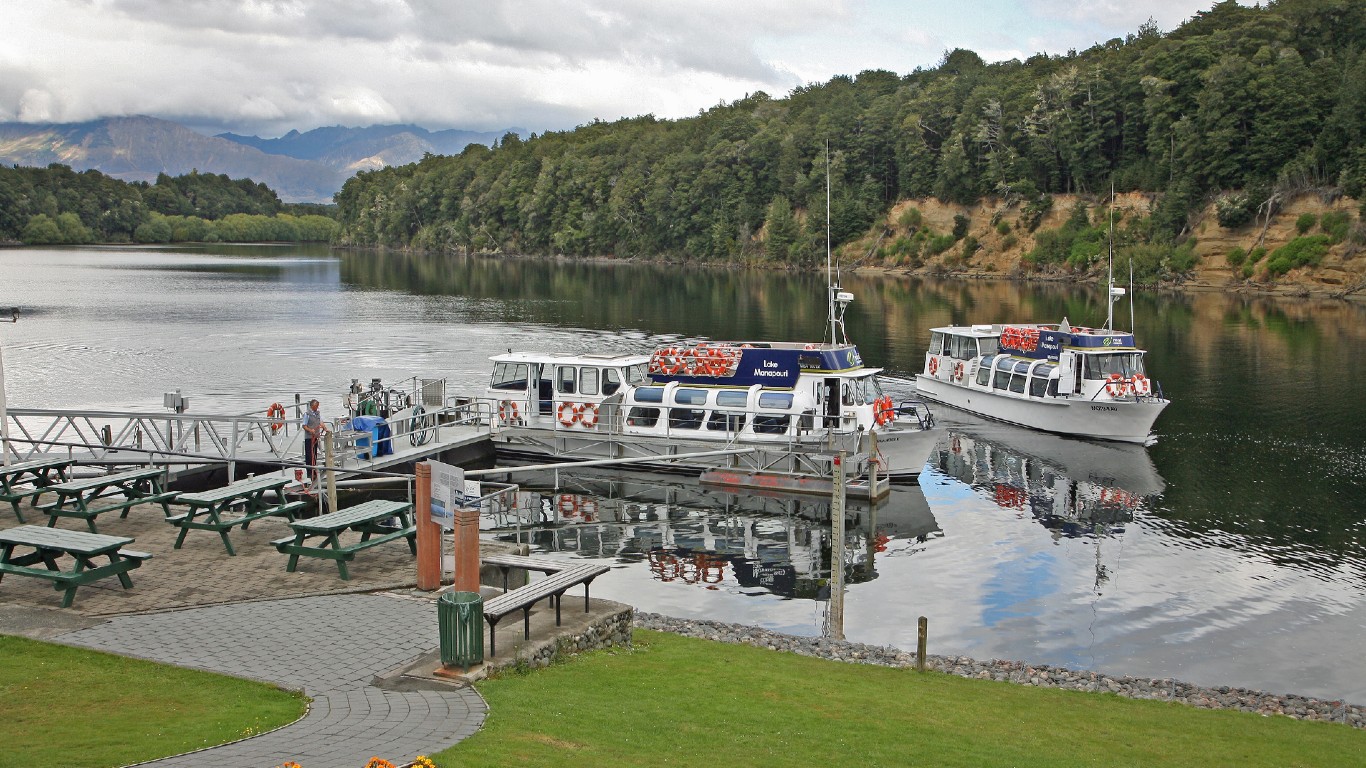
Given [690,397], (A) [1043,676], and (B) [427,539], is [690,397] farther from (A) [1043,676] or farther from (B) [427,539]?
(B) [427,539]

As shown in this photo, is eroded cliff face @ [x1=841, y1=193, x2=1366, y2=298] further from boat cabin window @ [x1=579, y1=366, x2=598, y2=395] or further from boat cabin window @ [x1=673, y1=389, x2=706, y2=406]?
boat cabin window @ [x1=579, y1=366, x2=598, y2=395]

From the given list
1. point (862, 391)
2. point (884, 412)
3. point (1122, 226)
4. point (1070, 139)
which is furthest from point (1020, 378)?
point (1070, 139)

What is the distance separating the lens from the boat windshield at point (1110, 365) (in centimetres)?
4825

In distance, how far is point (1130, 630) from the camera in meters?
24.8

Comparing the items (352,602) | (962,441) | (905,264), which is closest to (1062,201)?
(905,264)

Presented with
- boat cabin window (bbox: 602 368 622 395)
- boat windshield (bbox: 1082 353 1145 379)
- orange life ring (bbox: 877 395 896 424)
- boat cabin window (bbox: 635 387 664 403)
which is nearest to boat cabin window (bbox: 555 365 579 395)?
boat cabin window (bbox: 602 368 622 395)

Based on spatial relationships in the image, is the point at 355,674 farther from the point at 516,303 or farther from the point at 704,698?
the point at 516,303

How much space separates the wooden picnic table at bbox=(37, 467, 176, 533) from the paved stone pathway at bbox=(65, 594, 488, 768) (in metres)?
6.32

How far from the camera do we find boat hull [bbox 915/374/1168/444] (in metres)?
46.1

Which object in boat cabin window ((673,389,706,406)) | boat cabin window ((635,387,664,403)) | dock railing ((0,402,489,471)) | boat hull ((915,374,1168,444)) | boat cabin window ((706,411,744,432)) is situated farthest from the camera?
boat hull ((915,374,1168,444))

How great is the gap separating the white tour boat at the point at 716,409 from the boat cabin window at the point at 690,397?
0.05 metres

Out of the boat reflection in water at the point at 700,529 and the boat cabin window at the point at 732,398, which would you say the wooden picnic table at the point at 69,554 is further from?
the boat cabin window at the point at 732,398

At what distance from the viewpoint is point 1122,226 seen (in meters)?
130

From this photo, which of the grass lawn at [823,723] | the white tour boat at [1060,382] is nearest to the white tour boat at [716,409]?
the white tour boat at [1060,382]
